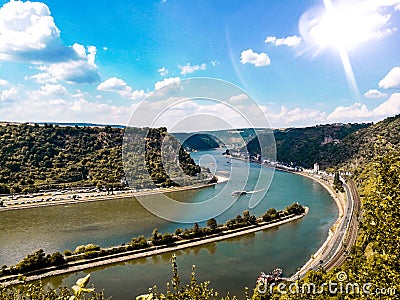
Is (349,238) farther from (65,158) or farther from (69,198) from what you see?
(65,158)

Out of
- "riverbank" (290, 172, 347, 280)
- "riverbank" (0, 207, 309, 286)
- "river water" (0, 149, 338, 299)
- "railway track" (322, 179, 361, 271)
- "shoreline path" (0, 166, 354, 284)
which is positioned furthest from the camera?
"riverbank" (290, 172, 347, 280)

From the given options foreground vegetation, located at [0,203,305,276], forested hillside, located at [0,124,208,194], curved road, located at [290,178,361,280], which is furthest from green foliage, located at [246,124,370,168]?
foreground vegetation, located at [0,203,305,276]

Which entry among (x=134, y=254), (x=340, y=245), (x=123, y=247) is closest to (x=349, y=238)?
(x=340, y=245)

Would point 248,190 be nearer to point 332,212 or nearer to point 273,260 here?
point 332,212

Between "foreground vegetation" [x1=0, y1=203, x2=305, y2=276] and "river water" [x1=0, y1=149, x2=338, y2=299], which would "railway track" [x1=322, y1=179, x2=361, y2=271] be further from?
"foreground vegetation" [x1=0, y1=203, x2=305, y2=276]

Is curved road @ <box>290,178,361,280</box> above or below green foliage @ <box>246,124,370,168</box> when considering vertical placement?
below

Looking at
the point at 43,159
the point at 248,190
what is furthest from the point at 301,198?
the point at 43,159
